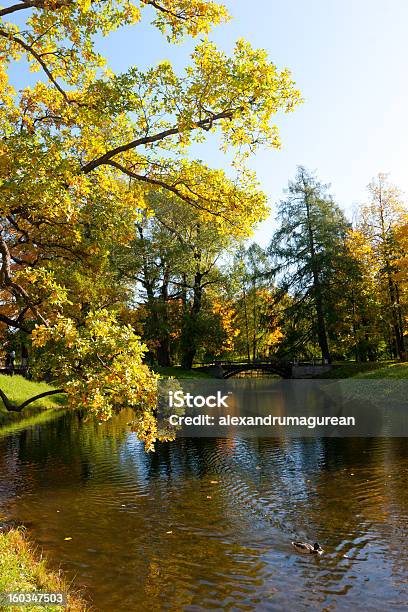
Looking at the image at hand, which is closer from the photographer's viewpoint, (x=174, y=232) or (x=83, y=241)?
(x=83, y=241)

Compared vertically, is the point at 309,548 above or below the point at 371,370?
below

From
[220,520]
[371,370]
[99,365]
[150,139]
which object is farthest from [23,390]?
[150,139]

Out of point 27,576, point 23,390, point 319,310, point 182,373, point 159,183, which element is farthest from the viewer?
point 182,373

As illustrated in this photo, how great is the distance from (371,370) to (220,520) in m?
31.1

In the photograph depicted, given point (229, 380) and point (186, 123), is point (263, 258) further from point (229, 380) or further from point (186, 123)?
point (186, 123)

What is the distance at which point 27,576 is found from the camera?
23.6 ft

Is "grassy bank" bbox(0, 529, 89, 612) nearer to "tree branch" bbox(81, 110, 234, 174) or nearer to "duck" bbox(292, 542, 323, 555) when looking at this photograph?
"duck" bbox(292, 542, 323, 555)

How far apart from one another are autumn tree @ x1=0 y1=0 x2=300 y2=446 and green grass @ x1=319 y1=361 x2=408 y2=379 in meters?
27.2

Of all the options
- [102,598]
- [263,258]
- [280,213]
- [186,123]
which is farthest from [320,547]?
[263,258]

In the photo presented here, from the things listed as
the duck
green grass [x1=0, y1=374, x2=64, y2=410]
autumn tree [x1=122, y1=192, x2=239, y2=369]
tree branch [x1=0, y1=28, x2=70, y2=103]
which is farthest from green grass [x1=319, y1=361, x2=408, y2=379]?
tree branch [x1=0, y1=28, x2=70, y2=103]

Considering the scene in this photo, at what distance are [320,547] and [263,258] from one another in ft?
166

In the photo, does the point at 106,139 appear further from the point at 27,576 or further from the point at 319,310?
the point at 319,310

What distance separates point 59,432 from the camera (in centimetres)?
2397

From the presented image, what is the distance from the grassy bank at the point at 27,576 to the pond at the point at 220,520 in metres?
0.56
